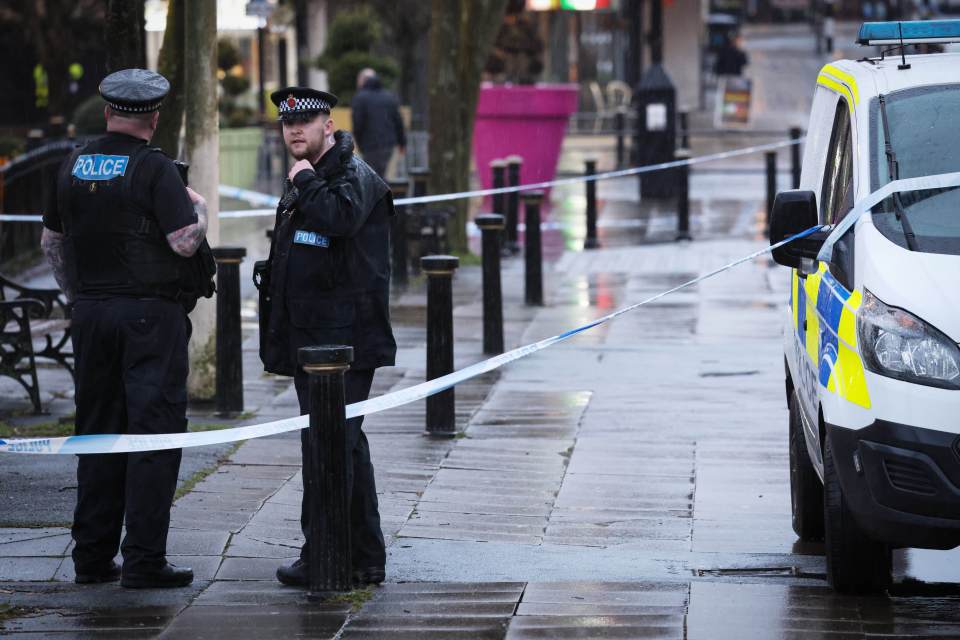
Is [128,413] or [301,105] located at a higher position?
[301,105]

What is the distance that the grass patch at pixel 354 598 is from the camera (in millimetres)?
5777

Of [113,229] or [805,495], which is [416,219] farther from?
[113,229]

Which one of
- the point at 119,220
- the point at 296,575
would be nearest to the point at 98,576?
the point at 296,575

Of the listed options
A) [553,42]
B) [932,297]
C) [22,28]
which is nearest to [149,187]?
[932,297]

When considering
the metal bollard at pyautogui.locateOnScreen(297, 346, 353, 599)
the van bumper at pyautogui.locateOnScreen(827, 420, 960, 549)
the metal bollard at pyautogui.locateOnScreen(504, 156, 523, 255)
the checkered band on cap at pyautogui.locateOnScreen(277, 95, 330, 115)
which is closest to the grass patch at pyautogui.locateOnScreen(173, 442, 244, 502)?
the metal bollard at pyautogui.locateOnScreen(297, 346, 353, 599)

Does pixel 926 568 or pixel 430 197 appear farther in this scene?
pixel 430 197

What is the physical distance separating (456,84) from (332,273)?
11652 millimetres

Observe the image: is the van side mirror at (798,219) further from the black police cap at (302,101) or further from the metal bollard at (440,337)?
the metal bollard at (440,337)

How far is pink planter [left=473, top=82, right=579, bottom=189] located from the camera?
2338cm

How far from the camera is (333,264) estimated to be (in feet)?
19.6

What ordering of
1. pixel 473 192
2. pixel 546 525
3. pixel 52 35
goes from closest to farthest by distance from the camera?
1. pixel 546 525
2. pixel 473 192
3. pixel 52 35

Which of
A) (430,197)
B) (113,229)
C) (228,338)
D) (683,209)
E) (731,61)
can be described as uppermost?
(731,61)

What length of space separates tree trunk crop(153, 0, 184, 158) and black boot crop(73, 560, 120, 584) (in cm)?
415

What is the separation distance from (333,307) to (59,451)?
1072 millimetres
